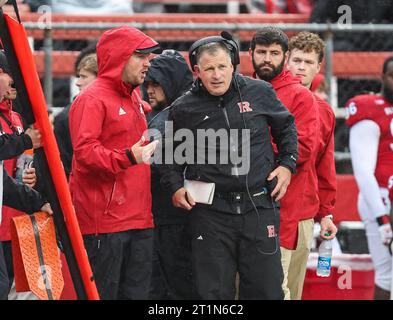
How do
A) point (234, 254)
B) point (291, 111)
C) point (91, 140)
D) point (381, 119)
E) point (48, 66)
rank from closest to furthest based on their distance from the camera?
point (234, 254)
point (91, 140)
point (291, 111)
point (381, 119)
point (48, 66)

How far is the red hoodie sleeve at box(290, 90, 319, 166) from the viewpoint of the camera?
283 inches

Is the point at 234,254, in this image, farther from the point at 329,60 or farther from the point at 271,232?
the point at 329,60

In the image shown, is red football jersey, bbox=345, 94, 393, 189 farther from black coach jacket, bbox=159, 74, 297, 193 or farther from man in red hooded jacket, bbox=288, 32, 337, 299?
black coach jacket, bbox=159, 74, 297, 193

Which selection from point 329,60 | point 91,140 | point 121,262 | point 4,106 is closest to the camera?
point 91,140

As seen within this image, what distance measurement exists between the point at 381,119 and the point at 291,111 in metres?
1.98

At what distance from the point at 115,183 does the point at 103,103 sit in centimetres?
49

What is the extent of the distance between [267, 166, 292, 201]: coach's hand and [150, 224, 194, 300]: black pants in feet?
3.22

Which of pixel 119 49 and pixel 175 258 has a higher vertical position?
pixel 119 49

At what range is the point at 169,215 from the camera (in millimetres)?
7527

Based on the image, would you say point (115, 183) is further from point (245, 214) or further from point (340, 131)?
point (340, 131)

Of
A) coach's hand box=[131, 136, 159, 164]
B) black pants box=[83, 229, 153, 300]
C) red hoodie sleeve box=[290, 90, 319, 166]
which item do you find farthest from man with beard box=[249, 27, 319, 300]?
coach's hand box=[131, 136, 159, 164]

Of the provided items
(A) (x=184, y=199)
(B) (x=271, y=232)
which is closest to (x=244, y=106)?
(A) (x=184, y=199)

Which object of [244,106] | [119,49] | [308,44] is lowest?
[244,106]
